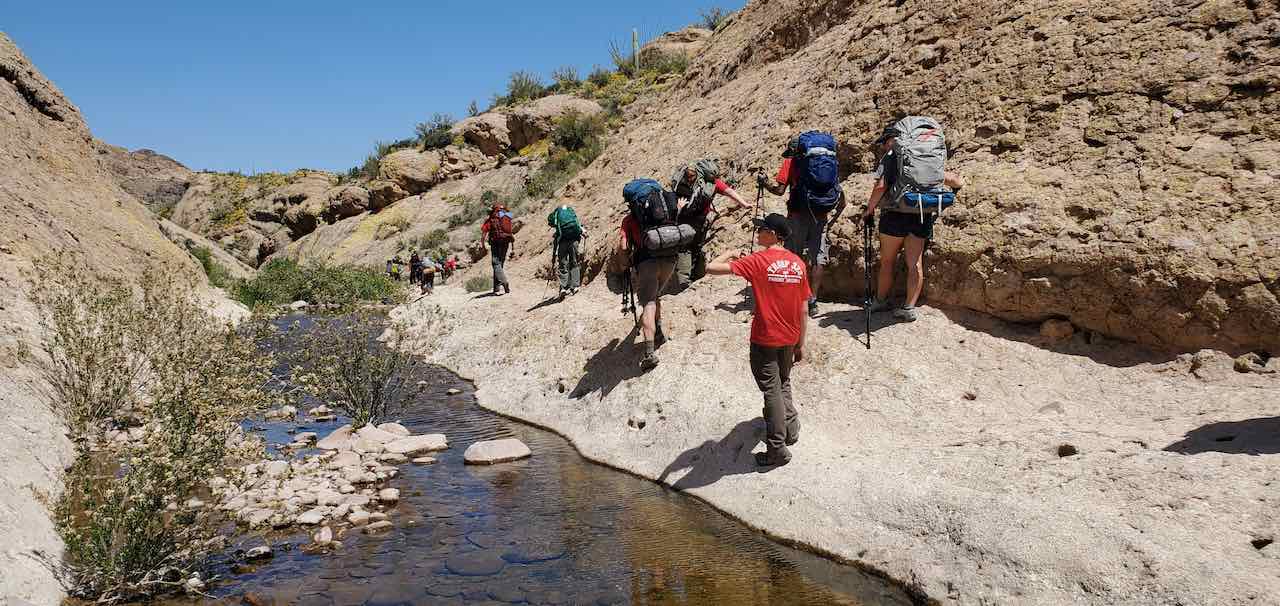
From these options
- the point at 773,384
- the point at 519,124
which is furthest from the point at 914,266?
the point at 519,124

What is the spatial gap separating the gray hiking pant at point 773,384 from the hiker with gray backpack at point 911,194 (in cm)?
159

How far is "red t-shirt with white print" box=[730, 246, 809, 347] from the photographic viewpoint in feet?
17.7

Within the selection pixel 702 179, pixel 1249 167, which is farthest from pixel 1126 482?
pixel 702 179

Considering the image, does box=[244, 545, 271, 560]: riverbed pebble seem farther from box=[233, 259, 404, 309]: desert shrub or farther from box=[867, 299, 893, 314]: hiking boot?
box=[233, 259, 404, 309]: desert shrub

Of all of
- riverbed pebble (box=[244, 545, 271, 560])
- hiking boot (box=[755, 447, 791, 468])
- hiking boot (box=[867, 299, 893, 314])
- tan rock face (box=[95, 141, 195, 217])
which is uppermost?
tan rock face (box=[95, 141, 195, 217])

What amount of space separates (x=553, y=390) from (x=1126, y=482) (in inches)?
229

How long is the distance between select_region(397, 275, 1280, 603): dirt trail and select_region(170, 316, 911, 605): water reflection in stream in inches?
13.2

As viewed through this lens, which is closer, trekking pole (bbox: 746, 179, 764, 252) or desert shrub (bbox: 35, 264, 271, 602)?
desert shrub (bbox: 35, 264, 271, 602)

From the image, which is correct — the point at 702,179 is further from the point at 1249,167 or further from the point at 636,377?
the point at 1249,167

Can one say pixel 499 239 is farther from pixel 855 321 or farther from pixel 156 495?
pixel 156 495

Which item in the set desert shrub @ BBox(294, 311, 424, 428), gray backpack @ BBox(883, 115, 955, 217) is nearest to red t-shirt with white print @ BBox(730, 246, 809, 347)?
gray backpack @ BBox(883, 115, 955, 217)

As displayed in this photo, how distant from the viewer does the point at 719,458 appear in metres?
6.04

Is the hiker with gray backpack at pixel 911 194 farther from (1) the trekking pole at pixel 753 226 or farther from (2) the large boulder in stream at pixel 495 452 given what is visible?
(2) the large boulder in stream at pixel 495 452

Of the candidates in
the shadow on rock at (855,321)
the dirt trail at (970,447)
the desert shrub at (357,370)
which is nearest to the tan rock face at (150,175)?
the desert shrub at (357,370)
